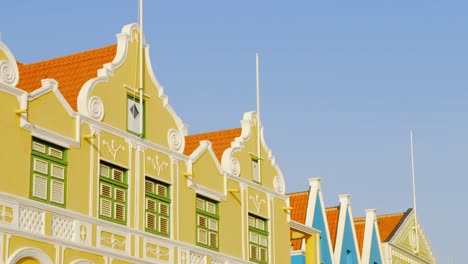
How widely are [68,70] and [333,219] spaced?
2139 cm

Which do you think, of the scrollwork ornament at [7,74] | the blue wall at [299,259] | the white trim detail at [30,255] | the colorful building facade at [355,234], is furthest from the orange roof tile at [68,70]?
the colorful building facade at [355,234]

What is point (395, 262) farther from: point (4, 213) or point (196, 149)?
point (4, 213)

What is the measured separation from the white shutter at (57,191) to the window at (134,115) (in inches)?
152

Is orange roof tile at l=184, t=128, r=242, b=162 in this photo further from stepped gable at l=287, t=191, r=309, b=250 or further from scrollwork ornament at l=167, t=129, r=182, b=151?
stepped gable at l=287, t=191, r=309, b=250

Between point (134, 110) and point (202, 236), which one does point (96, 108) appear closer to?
point (134, 110)

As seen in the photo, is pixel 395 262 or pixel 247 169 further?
pixel 395 262

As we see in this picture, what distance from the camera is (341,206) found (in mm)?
50594

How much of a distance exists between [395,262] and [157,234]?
24.0 m

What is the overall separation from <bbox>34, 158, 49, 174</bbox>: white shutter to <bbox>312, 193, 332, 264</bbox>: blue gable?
18843 millimetres

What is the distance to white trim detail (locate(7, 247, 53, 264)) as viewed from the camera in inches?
1091

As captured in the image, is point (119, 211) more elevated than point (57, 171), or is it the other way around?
point (57, 171)

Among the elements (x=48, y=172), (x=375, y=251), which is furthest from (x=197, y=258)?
(x=375, y=251)

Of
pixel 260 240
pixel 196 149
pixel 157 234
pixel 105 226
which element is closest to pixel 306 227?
pixel 260 240

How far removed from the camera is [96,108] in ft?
104
